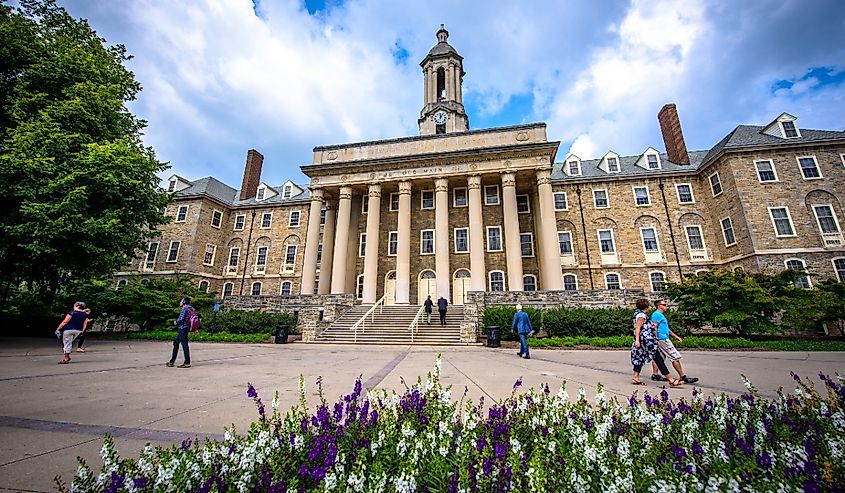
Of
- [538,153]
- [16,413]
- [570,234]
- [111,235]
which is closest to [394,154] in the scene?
[538,153]

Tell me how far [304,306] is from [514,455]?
20.3 meters

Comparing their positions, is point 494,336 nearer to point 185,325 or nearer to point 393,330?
point 393,330

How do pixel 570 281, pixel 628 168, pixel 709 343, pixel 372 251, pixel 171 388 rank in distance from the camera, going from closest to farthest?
pixel 171 388
pixel 709 343
pixel 372 251
pixel 570 281
pixel 628 168

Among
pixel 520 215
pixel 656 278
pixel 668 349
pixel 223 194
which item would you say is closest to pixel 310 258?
pixel 520 215

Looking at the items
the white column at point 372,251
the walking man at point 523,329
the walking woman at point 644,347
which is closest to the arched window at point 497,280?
the white column at point 372,251

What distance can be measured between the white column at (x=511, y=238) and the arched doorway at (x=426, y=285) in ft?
22.0

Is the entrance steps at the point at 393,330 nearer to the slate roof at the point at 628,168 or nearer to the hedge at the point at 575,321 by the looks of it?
the hedge at the point at 575,321

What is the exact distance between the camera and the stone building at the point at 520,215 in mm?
22453

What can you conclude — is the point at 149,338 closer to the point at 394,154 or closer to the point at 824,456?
the point at 394,154

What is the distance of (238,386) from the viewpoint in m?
5.87

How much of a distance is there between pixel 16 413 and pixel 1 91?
58.4 feet

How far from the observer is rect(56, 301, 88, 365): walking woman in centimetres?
850

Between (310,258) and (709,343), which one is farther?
(310,258)

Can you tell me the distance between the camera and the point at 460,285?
26344 millimetres
